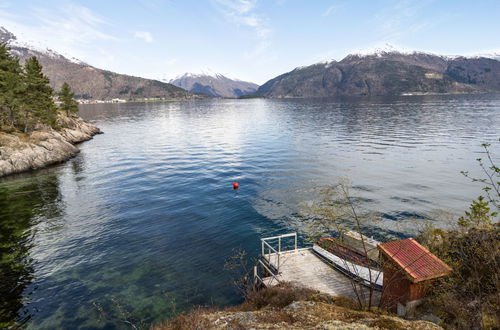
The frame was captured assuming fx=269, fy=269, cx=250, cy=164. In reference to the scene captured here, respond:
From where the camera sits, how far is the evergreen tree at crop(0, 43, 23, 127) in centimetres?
5809

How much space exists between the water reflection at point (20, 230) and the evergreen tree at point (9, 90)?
74.4 ft

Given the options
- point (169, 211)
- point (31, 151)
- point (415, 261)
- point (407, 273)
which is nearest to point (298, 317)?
point (407, 273)

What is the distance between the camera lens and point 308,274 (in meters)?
20.2

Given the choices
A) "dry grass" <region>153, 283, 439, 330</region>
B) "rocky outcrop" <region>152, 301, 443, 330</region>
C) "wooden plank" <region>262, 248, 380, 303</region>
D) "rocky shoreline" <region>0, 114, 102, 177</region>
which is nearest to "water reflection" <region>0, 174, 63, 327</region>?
"rocky shoreline" <region>0, 114, 102, 177</region>

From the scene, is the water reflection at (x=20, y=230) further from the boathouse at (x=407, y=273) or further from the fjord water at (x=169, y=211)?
the boathouse at (x=407, y=273)

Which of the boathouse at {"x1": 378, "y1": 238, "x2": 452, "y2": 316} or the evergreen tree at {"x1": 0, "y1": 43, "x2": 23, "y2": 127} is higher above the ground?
the evergreen tree at {"x1": 0, "y1": 43, "x2": 23, "y2": 127}

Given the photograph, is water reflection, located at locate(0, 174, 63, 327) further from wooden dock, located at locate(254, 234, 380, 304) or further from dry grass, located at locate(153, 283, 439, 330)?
wooden dock, located at locate(254, 234, 380, 304)

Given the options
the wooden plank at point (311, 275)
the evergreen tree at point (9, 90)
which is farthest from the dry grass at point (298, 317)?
the evergreen tree at point (9, 90)

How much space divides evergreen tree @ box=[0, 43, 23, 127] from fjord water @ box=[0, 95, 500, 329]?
57.2 feet

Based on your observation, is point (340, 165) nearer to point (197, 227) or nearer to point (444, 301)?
point (197, 227)

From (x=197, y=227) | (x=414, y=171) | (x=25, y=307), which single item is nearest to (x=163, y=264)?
(x=197, y=227)

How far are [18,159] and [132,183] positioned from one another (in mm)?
26692

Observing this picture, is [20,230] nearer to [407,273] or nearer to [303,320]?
[303,320]

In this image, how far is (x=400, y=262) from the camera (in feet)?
49.0
